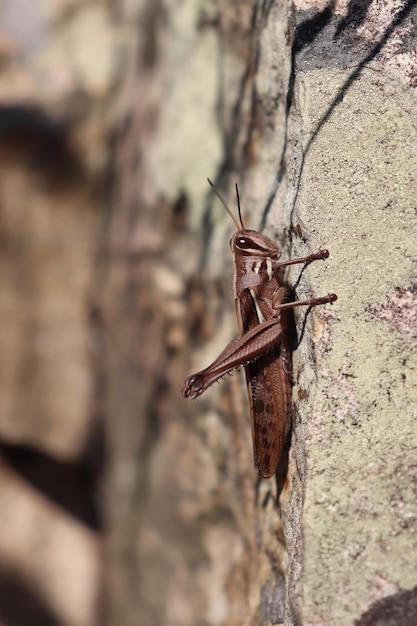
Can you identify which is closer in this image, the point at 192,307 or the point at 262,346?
the point at 262,346

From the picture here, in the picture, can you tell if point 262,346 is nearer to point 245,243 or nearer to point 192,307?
point 245,243

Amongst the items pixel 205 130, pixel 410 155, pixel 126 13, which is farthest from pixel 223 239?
pixel 126 13

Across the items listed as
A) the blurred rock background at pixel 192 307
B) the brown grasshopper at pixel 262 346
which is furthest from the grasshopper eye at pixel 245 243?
the blurred rock background at pixel 192 307

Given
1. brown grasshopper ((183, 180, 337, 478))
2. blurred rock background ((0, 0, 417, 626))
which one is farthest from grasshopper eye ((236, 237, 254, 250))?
blurred rock background ((0, 0, 417, 626))

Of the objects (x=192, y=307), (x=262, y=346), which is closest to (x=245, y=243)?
(x=262, y=346)

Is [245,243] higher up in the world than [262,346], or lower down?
higher up

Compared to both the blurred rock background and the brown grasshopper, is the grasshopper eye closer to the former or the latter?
the brown grasshopper

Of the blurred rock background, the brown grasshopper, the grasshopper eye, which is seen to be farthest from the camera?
the grasshopper eye

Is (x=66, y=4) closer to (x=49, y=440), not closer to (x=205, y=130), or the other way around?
(x=205, y=130)

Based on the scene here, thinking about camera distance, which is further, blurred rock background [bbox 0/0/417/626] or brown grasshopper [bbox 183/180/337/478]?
brown grasshopper [bbox 183/180/337/478]
